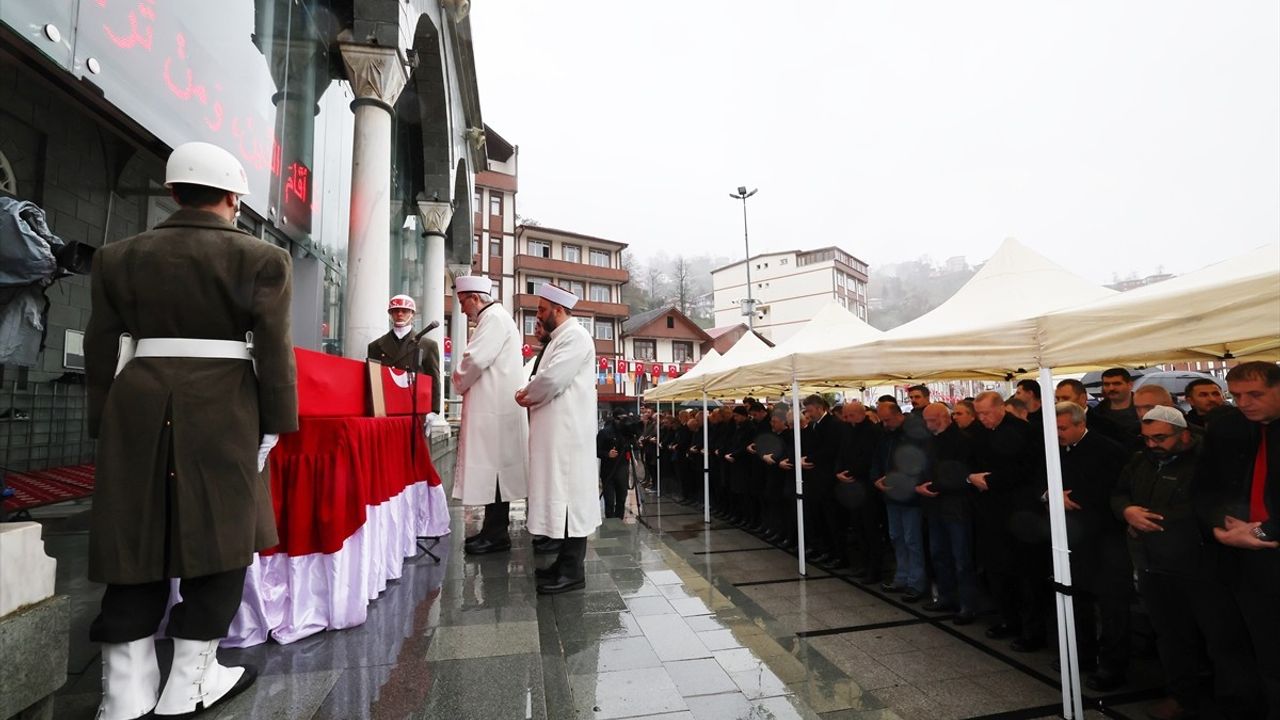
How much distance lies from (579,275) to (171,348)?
40456 mm

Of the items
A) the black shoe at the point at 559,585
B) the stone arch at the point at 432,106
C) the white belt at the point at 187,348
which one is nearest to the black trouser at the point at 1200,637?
the black shoe at the point at 559,585

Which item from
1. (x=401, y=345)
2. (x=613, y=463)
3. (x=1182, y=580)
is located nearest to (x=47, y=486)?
(x=401, y=345)

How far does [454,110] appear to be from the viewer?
12266 millimetres

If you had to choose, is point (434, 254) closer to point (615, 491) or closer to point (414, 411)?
point (615, 491)

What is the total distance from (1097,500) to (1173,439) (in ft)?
2.54

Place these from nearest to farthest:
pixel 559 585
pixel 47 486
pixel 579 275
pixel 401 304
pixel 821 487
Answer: pixel 559 585 < pixel 401 304 < pixel 47 486 < pixel 821 487 < pixel 579 275

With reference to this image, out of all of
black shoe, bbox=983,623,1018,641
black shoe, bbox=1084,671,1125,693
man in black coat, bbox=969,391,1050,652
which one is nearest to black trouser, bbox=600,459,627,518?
man in black coat, bbox=969,391,1050,652

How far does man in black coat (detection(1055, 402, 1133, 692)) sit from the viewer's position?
382 centimetres

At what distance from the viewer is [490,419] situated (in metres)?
4.87

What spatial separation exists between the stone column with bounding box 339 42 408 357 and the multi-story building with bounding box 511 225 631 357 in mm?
32224

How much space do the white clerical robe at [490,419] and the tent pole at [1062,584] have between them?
12.0ft

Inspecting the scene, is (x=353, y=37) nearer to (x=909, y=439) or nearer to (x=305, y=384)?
(x=305, y=384)

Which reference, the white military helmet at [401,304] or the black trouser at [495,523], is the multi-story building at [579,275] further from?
the black trouser at [495,523]

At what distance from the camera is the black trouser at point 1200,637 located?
2.97 m
